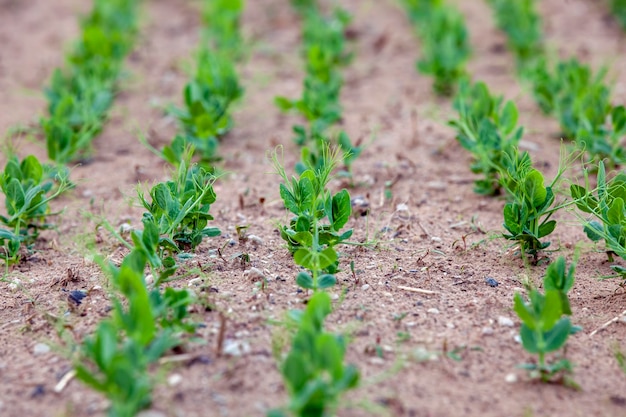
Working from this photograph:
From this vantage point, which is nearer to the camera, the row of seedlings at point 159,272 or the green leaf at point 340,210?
the row of seedlings at point 159,272

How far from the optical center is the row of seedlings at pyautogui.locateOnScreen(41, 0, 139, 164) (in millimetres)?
3652

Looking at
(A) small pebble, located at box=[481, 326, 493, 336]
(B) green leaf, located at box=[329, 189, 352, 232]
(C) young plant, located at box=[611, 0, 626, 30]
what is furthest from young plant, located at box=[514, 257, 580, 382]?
(C) young plant, located at box=[611, 0, 626, 30]

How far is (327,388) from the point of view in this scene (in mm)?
1862

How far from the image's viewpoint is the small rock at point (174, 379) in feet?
6.86

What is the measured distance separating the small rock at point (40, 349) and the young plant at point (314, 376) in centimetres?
80

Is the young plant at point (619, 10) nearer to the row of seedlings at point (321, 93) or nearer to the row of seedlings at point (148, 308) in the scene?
the row of seedlings at point (321, 93)

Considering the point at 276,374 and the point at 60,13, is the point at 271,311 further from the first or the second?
the point at 60,13

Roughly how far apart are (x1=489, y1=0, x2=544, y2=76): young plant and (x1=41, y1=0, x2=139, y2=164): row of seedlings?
2.40 m

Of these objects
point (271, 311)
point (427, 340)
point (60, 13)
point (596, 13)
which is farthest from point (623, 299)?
point (60, 13)

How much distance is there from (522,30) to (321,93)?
1.73 metres

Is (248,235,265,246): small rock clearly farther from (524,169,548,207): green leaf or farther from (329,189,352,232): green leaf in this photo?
(524,169,548,207): green leaf

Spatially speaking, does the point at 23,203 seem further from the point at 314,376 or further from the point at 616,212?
the point at 616,212

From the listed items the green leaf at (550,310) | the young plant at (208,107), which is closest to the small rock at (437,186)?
the young plant at (208,107)

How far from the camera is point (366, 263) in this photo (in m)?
2.80
